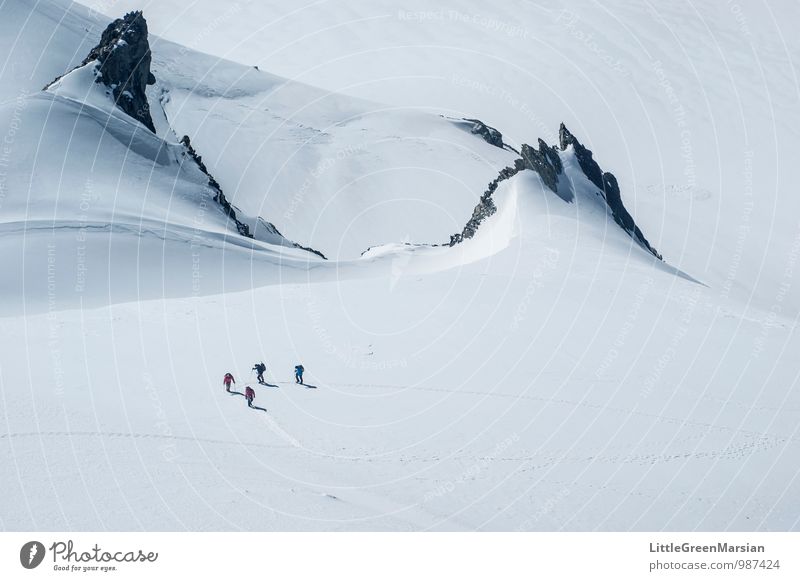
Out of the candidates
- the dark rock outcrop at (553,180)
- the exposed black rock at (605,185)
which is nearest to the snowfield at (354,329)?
the dark rock outcrop at (553,180)

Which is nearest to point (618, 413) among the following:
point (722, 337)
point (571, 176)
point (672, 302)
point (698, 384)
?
point (698, 384)

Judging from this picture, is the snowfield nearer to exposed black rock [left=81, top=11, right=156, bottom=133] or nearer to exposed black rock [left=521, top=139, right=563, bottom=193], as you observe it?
exposed black rock [left=521, top=139, right=563, bottom=193]

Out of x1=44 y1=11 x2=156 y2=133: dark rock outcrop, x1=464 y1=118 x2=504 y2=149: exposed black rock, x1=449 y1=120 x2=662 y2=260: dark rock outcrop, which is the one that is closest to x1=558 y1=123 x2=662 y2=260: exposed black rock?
x1=449 y1=120 x2=662 y2=260: dark rock outcrop

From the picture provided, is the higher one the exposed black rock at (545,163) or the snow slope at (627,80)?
the snow slope at (627,80)

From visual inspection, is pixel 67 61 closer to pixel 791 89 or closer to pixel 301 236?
pixel 301 236

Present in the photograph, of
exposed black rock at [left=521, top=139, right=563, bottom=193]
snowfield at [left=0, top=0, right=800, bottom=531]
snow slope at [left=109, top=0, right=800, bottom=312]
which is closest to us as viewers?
snowfield at [left=0, top=0, right=800, bottom=531]

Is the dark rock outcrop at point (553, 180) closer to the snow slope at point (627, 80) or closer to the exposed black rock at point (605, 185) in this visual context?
the exposed black rock at point (605, 185)
